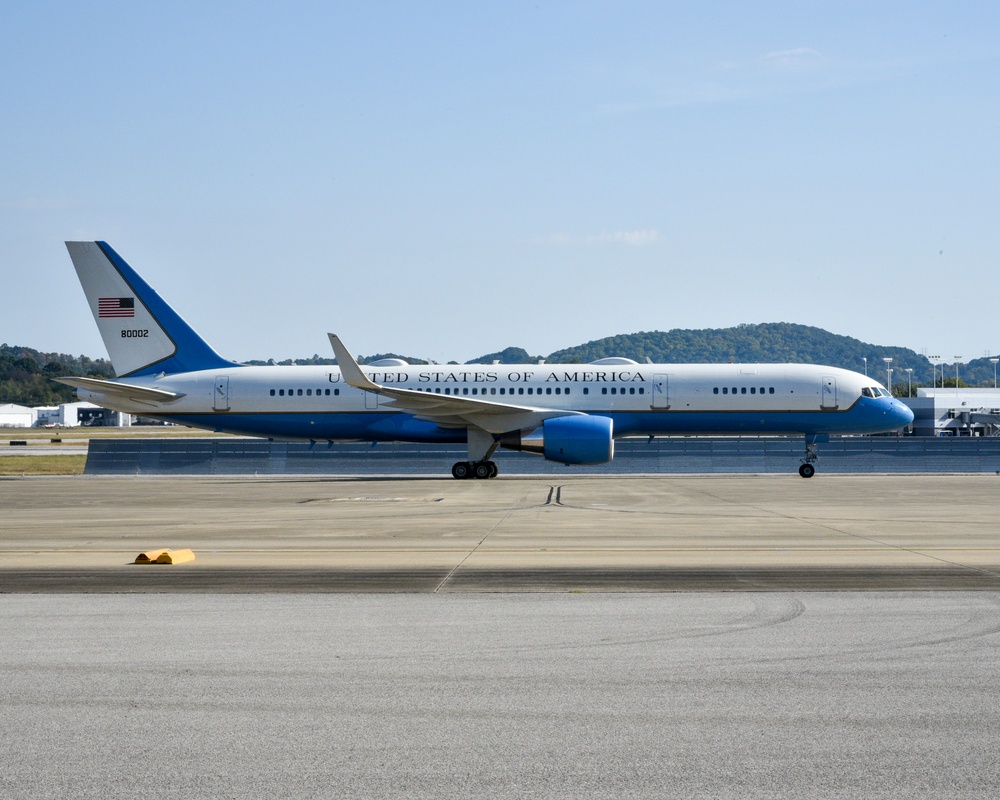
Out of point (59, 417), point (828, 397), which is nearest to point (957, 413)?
point (828, 397)

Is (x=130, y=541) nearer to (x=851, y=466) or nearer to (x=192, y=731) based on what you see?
(x=192, y=731)

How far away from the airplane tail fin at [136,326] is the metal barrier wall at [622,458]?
3.59 m

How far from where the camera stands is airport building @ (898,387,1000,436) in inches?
3610

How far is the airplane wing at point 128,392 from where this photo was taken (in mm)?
37463

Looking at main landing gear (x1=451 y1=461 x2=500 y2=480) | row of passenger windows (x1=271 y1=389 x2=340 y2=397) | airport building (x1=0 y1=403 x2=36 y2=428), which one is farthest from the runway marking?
airport building (x1=0 y1=403 x2=36 y2=428)

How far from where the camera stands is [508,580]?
12.6 meters

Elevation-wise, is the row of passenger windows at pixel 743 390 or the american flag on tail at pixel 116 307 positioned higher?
the american flag on tail at pixel 116 307

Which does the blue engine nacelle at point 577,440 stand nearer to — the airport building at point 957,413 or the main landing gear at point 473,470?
the main landing gear at point 473,470

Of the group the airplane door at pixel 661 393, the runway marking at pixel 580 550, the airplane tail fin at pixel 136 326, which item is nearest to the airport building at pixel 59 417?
the airplane tail fin at pixel 136 326

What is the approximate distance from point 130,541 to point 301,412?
2115 cm

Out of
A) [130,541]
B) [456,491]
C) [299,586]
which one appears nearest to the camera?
[299,586]

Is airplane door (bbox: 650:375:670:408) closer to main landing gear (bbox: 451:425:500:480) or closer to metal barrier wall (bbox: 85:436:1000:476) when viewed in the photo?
metal barrier wall (bbox: 85:436:1000:476)

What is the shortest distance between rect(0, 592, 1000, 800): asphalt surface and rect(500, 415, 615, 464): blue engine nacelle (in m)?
23.3

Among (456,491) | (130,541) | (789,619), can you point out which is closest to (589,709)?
(789,619)
